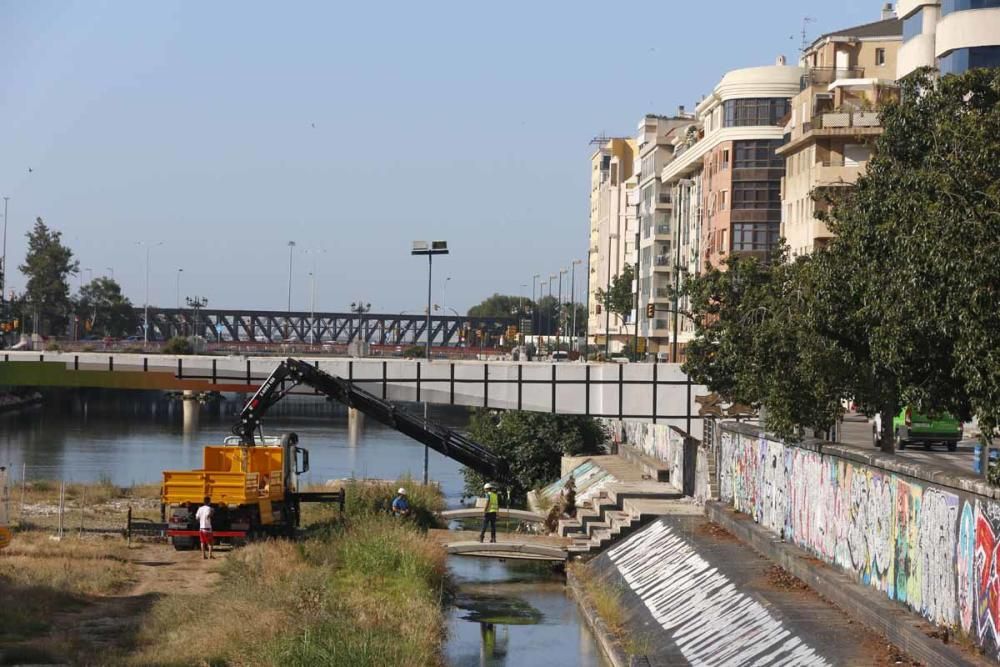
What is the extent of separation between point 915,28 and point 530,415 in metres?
25.1

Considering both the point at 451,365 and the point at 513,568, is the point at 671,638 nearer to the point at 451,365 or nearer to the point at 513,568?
the point at 513,568

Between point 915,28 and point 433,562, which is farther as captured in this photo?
point 915,28

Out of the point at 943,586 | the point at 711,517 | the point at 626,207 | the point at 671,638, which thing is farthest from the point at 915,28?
the point at 626,207

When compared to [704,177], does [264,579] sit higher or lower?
lower

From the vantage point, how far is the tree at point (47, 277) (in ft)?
632

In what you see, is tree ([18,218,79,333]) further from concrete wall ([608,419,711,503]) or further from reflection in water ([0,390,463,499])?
concrete wall ([608,419,711,503])

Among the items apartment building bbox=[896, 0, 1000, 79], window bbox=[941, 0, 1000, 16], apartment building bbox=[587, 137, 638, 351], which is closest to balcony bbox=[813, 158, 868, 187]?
apartment building bbox=[896, 0, 1000, 79]

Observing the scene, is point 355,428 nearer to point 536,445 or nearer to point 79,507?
point 536,445

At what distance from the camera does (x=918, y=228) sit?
21828mm

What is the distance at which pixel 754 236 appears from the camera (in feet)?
311

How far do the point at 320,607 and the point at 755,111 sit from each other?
70276 mm

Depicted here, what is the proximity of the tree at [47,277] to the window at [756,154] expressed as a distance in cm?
11730

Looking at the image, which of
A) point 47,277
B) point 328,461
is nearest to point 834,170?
point 328,461

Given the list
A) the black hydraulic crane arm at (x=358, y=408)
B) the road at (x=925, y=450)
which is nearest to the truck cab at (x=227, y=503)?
the black hydraulic crane arm at (x=358, y=408)
